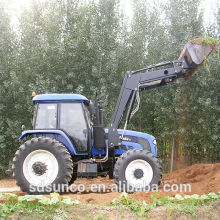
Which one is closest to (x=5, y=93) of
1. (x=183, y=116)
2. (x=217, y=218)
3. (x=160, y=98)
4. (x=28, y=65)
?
(x=28, y=65)

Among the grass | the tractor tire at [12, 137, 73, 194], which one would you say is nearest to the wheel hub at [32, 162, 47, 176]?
the tractor tire at [12, 137, 73, 194]

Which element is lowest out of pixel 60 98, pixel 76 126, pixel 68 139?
pixel 68 139

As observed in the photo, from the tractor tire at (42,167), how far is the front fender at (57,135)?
291 millimetres

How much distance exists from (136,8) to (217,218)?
13.1 meters

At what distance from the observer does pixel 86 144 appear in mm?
8156

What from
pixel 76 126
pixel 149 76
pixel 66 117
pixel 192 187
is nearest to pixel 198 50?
pixel 149 76

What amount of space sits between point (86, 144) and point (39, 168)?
1290 millimetres

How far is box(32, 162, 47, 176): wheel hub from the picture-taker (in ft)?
25.0

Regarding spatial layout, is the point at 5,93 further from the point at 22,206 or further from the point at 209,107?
the point at 22,206

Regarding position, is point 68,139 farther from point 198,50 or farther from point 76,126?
point 198,50

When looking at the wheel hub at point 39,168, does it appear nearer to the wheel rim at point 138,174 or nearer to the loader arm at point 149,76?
the loader arm at point 149,76

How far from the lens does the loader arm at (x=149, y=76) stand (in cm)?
845

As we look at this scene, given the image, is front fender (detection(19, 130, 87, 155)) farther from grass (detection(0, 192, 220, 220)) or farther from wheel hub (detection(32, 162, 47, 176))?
grass (detection(0, 192, 220, 220))

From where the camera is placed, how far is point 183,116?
14.4 m
